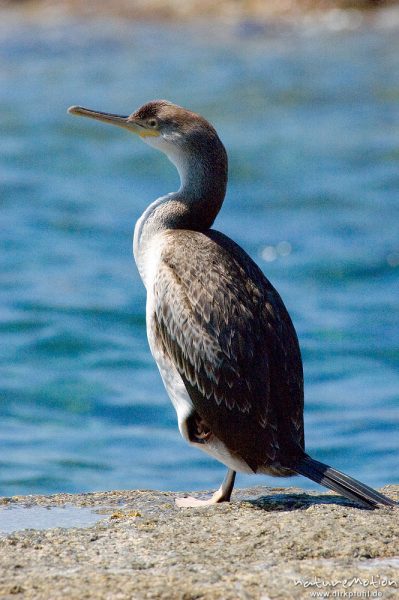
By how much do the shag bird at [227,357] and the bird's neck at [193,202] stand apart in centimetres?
2

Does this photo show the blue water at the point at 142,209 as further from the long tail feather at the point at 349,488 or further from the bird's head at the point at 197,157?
the long tail feather at the point at 349,488

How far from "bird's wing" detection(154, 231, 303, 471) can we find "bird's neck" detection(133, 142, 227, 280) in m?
0.30

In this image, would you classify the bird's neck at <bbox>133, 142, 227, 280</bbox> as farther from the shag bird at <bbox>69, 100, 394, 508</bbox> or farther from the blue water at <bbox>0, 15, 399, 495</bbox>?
the blue water at <bbox>0, 15, 399, 495</bbox>

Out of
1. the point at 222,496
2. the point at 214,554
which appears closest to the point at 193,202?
the point at 222,496

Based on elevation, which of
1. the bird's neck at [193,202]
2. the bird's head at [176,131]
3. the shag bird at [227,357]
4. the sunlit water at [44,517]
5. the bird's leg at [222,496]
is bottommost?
the sunlit water at [44,517]

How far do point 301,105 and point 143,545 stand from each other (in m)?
15.3

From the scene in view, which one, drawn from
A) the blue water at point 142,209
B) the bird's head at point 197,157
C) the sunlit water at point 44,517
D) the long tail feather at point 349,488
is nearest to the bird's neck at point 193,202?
the bird's head at point 197,157

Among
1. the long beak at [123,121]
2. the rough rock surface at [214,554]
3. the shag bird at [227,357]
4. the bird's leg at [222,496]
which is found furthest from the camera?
the long beak at [123,121]

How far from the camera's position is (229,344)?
562cm

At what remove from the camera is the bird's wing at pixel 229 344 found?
5559 millimetres

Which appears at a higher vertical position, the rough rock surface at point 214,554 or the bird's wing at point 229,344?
the bird's wing at point 229,344

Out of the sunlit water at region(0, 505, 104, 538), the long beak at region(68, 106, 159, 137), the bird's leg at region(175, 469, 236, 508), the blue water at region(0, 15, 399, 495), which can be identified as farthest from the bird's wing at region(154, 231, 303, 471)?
the blue water at region(0, 15, 399, 495)

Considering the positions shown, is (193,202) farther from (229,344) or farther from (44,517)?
(44,517)

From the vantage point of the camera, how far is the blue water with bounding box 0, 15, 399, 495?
400 inches
